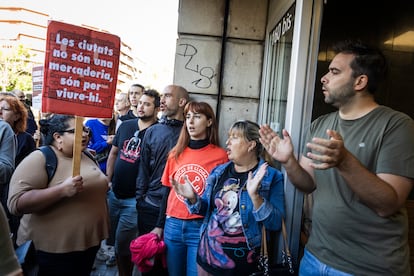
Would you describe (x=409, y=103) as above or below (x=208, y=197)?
above

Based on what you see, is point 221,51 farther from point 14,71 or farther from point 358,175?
point 14,71

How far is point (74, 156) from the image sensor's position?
237 cm

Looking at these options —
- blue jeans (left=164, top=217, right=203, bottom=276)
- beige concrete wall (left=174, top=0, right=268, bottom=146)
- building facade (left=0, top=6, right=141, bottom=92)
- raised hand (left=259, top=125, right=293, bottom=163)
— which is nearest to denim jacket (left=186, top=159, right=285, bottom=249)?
blue jeans (left=164, top=217, right=203, bottom=276)

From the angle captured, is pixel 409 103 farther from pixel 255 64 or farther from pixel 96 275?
pixel 96 275

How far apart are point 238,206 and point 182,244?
684 mm

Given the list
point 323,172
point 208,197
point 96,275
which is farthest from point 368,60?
point 96,275

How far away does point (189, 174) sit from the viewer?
2.84 meters

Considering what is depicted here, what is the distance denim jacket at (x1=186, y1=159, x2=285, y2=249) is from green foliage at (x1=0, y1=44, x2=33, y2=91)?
1134 inches

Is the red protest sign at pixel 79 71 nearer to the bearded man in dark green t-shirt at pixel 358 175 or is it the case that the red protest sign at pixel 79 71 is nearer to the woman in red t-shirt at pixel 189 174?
the woman in red t-shirt at pixel 189 174

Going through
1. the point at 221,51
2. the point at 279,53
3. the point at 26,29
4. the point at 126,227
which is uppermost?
the point at 26,29

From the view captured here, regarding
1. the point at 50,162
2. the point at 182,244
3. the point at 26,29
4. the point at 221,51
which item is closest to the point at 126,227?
the point at 182,244

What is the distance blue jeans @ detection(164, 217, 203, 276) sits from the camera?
274cm

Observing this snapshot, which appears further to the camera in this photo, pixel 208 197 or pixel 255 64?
pixel 255 64

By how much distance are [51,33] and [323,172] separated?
1896mm
